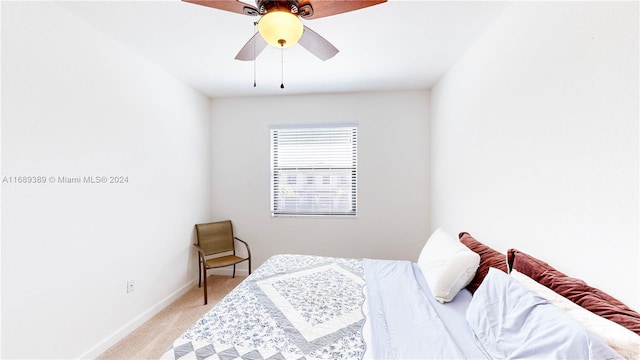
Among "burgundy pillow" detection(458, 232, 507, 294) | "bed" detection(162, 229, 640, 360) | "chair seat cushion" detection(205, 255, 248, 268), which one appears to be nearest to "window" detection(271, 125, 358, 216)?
"chair seat cushion" detection(205, 255, 248, 268)

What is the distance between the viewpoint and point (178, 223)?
3080mm

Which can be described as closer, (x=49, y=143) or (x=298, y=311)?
(x=298, y=311)

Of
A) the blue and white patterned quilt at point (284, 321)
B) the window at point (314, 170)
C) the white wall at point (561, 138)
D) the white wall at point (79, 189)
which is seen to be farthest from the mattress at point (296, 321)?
the window at point (314, 170)

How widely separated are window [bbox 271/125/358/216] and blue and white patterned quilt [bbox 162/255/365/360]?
151 cm

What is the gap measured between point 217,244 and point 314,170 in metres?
1.62

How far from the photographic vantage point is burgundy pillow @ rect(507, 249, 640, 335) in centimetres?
95

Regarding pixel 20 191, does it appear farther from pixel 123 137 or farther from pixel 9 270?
pixel 123 137

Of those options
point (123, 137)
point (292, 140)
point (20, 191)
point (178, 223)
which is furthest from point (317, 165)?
point (20, 191)

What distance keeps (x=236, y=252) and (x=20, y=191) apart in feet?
8.08

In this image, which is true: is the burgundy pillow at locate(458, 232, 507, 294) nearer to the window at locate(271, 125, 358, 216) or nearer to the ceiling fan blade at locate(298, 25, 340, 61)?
the ceiling fan blade at locate(298, 25, 340, 61)

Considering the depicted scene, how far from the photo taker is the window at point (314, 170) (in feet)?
11.8

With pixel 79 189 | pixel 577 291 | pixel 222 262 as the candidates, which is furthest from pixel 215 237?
pixel 577 291

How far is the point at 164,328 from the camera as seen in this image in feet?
8.04

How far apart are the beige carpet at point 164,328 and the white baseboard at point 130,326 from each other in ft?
0.10
